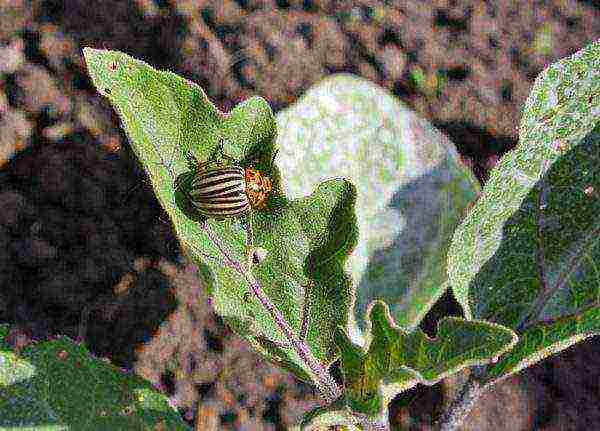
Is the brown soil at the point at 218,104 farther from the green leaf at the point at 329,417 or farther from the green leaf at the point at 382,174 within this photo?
the green leaf at the point at 329,417

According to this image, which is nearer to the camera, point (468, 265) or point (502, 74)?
point (468, 265)

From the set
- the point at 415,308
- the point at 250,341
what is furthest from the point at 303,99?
the point at 250,341

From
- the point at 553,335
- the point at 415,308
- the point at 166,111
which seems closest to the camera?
the point at 166,111

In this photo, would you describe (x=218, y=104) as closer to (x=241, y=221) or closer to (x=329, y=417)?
(x=241, y=221)

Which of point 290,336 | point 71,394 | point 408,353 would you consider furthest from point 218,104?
point 408,353

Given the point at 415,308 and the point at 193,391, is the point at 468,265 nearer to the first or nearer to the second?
the point at 415,308

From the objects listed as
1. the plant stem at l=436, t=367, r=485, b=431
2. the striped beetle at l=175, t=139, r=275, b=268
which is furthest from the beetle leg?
the plant stem at l=436, t=367, r=485, b=431

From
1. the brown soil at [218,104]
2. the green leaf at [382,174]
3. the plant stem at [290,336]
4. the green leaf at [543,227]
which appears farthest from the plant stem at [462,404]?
the brown soil at [218,104]
